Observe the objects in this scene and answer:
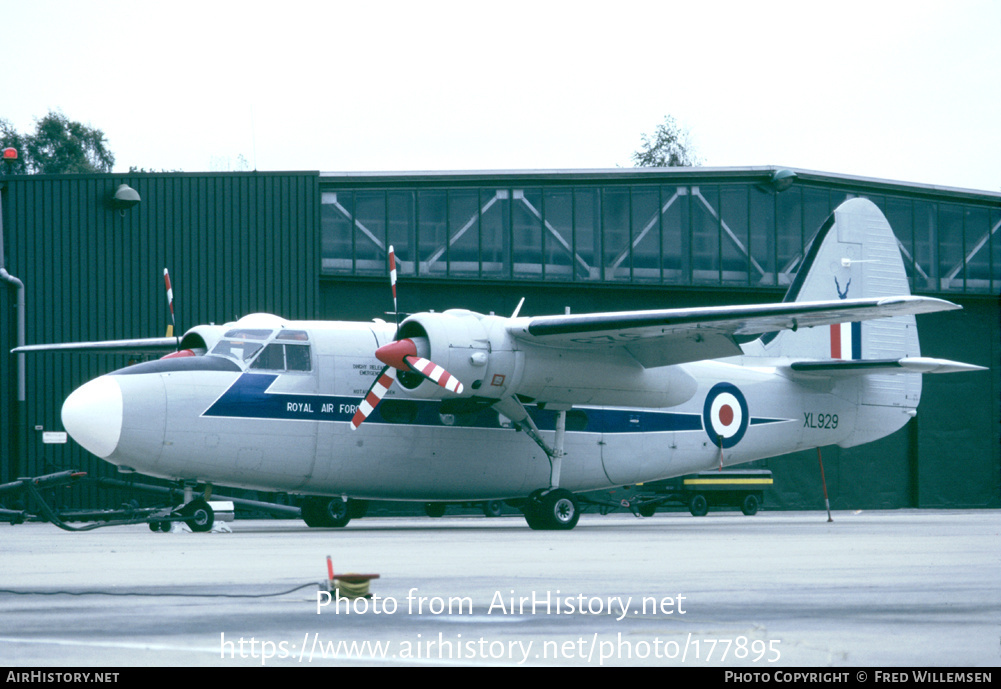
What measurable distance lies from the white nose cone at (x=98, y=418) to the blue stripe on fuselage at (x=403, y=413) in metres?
1.45

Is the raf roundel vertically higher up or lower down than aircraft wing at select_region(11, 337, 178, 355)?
lower down

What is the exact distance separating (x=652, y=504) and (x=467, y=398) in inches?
542

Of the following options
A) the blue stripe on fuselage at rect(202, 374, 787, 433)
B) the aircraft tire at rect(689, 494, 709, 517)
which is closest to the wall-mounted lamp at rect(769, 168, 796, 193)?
the aircraft tire at rect(689, 494, 709, 517)

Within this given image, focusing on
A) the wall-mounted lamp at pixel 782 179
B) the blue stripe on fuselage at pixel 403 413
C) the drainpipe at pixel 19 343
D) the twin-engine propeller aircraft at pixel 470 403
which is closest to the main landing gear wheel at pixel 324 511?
the twin-engine propeller aircraft at pixel 470 403

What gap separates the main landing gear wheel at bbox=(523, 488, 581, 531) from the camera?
20875 millimetres

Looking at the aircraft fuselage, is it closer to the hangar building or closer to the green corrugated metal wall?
Answer: the hangar building

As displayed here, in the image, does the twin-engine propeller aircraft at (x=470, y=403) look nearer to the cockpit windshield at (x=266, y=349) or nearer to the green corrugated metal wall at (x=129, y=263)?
the cockpit windshield at (x=266, y=349)

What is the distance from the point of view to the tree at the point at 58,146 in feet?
248

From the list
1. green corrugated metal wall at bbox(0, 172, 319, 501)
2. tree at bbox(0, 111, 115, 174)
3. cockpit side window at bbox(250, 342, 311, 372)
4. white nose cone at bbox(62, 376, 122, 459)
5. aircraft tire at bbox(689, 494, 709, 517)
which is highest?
tree at bbox(0, 111, 115, 174)

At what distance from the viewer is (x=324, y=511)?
22.2 metres

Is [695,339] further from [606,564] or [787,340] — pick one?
[606,564]

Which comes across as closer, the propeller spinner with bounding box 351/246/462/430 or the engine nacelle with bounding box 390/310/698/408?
the propeller spinner with bounding box 351/246/462/430

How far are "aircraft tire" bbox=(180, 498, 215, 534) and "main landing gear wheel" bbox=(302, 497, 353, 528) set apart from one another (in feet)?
7.07

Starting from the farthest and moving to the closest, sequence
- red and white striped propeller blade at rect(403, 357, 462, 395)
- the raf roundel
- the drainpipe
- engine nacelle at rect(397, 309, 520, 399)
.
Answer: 1. the drainpipe
2. the raf roundel
3. engine nacelle at rect(397, 309, 520, 399)
4. red and white striped propeller blade at rect(403, 357, 462, 395)
